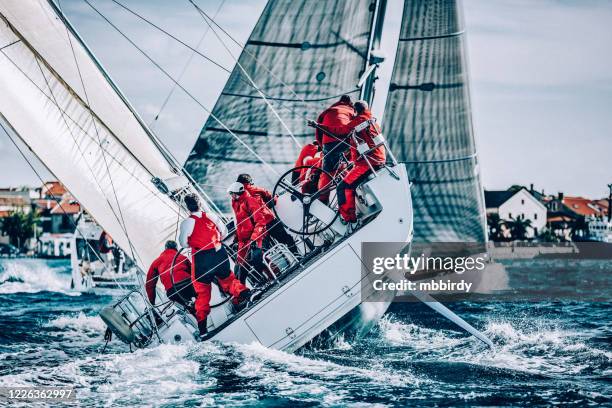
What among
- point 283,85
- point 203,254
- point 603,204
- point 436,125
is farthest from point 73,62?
point 603,204

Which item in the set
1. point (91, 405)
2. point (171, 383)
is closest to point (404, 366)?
point (171, 383)

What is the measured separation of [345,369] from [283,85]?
8447 mm

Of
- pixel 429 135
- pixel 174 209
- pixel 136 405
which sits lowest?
pixel 136 405

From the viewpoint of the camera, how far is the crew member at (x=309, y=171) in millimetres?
10711

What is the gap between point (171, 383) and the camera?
9.11 meters

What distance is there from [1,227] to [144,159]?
228 feet

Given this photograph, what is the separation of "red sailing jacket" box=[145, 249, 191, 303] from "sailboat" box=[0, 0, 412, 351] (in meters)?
0.25

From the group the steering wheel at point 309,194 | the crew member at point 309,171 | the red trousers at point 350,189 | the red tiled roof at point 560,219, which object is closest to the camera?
the red trousers at point 350,189

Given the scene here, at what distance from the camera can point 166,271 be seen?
10320mm

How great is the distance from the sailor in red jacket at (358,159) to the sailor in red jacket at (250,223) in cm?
80

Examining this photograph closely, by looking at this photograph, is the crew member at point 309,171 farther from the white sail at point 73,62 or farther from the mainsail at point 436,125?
the mainsail at point 436,125

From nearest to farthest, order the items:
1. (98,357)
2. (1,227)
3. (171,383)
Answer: (171,383)
(98,357)
(1,227)

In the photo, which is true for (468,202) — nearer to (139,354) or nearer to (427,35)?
(427,35)

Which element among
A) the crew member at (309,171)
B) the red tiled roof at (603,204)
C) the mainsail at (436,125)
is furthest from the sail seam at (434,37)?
the red tiled roof at (603,204)
